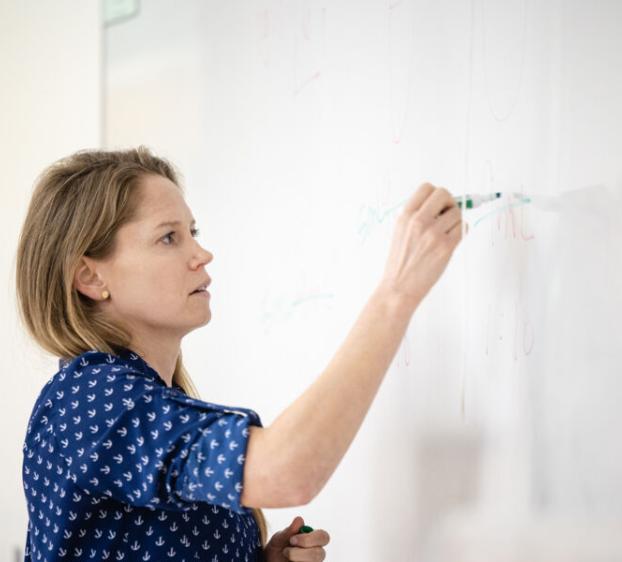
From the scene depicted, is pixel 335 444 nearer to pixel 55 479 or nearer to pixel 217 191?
pixel 55 479

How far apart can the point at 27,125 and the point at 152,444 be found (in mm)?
1053

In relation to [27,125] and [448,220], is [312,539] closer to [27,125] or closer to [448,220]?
[448,220]

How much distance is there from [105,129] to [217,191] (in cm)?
33

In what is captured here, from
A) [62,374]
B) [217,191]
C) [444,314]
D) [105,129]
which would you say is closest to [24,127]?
[105,129]

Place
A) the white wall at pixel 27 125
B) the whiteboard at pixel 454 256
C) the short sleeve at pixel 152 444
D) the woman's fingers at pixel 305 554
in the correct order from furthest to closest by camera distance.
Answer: the white wall at pixel 27 125 < the woman's fingers at pixel 305 554 < the whiteboard at pixel 454 256 < the short sleeve at pixel 152 444

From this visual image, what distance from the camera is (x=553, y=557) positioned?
84 cm

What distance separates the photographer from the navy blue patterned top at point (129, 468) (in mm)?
675

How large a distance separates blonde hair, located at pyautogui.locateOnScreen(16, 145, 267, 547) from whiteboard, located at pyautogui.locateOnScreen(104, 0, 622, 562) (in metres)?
0.27

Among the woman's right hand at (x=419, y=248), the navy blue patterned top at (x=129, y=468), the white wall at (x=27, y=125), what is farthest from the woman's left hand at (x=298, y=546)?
the white wall at (x=27, y=125)

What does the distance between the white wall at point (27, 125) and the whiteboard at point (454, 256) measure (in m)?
0.31

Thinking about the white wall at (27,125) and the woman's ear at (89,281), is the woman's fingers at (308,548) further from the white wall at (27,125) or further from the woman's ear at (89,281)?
the white wall at (27,125)

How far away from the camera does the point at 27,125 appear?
1.54m

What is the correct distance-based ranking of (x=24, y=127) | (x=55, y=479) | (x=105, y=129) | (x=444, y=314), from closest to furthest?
(x=55, y=479) < (x=444, y=314) < (x=105, y=129) < (x=24, y=127)

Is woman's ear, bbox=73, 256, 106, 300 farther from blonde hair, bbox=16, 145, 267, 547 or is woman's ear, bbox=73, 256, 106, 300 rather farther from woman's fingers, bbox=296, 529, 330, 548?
woman's fingers, bbox=296, 529, 330, 548
